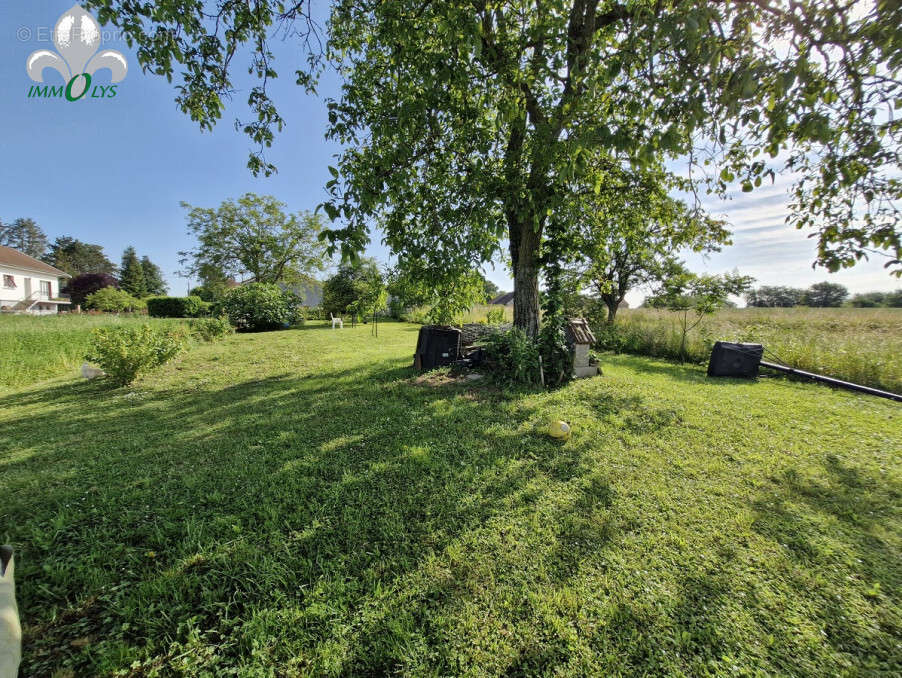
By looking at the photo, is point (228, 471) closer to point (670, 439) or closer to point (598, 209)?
point (670, 439)

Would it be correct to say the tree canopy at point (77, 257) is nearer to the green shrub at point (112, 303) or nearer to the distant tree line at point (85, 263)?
the distant tree line at point (85, 263)

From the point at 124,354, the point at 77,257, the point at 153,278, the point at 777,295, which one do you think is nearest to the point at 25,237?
the point at 77,257

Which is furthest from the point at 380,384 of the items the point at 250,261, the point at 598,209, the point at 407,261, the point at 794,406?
the point at 250,261

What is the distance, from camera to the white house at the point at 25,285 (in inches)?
951

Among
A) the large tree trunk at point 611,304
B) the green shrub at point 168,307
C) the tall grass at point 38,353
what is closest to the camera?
the tall grass at point 38,353

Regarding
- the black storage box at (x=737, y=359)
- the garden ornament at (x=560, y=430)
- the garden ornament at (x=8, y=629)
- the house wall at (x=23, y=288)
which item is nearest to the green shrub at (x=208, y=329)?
the garden ornament at (x=8, y=629)

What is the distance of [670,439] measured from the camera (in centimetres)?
381

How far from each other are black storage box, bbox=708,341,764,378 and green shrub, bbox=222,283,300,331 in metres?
19.4

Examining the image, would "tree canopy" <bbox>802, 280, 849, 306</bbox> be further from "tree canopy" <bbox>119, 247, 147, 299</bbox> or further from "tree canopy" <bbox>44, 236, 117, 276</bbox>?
"tree canopy" <bbox>44, 236, 117, 276</bbox>

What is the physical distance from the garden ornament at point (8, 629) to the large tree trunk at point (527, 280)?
250 inches

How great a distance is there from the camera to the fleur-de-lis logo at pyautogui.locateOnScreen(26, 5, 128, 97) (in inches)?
211

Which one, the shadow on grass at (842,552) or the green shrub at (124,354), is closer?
the shadow on grass at (842,552)

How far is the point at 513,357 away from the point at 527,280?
70.0 inches

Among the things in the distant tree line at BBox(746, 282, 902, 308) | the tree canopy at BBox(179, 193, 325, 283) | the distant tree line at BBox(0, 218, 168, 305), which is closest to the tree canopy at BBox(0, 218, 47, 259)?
the distant tree line at BBox(0, 218, 168, 305)
